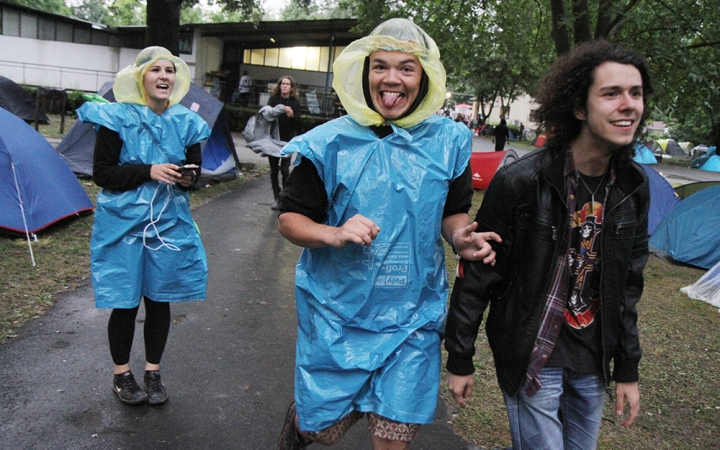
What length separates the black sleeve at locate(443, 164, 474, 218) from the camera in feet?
7.10

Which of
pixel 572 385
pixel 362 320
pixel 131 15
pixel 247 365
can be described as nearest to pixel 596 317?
pixel 572 385

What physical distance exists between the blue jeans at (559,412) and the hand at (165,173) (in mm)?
1860

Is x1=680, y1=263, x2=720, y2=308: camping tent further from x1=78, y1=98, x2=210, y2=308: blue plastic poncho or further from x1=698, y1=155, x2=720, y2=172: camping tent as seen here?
x1=698, y1=155, x2=720, y2=172: camping tent

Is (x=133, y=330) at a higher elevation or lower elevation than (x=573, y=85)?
lower

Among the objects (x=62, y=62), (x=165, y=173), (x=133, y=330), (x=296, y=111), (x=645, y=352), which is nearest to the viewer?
(x=165, y=173)

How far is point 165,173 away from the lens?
2.89 metres

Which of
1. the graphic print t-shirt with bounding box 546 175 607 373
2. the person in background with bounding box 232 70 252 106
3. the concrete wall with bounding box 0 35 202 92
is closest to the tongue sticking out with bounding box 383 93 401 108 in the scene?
the graphic print t-shirt with bounding box 546 175 607 373

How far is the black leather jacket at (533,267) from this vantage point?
1.92m

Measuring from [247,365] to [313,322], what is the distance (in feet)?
6.45

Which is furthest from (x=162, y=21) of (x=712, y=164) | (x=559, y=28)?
(x=712, y=164)

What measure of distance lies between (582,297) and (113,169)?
7.42ft

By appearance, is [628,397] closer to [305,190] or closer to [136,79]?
[305,190]

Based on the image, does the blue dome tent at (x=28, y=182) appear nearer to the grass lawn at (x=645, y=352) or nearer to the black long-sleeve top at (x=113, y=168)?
the grass lawn at (x=645, y=352)

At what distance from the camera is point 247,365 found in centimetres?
385
